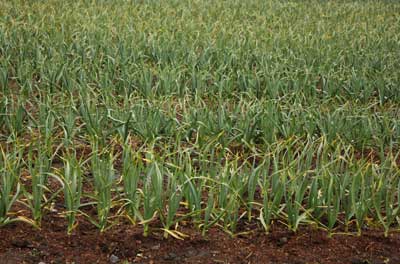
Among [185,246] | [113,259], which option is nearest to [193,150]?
[185,246]

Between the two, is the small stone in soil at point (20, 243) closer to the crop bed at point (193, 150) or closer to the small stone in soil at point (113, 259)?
the crop bed at point (193, 150)

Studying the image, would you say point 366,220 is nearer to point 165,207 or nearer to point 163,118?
point 165,207

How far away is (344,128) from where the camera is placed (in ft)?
13.3

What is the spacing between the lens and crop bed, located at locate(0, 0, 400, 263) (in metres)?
2.87

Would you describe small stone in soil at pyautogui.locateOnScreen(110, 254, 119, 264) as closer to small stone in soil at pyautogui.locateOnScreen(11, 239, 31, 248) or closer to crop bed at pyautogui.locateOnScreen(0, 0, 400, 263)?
crop bed at pyautogui.locateOnScreen(0, 0, 400, 263)

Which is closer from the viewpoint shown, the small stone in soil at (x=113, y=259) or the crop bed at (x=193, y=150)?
the small stone in soil at (x=113, y=259)

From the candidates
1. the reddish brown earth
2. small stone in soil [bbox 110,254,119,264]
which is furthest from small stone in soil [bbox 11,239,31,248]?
small stone in soil [bbox 110,254,119,264]

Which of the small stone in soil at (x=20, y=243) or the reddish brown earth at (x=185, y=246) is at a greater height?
the reddish brown earth at (x=185, y=246)

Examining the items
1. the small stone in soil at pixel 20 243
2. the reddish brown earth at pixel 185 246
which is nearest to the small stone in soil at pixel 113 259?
the reddish brown earth at pixel 185 246

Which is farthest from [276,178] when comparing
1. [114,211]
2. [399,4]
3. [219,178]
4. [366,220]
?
[399,4]

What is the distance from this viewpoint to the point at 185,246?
283cm

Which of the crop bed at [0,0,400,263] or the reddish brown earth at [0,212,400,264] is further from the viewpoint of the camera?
the crop bed at [0,0,400,263]

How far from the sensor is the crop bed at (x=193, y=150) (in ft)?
9.40

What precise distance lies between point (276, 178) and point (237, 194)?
0.89ft
